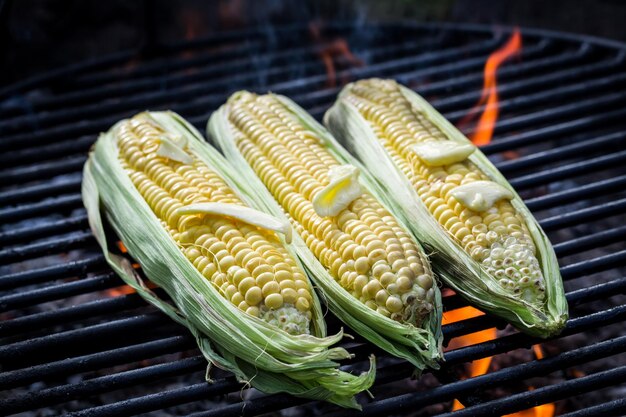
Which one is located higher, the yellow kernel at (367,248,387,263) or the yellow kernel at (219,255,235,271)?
the yellow kernel at (367,248,387,263)

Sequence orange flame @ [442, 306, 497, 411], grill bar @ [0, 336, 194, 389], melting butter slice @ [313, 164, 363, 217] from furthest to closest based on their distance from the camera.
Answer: orange flame @ [442, 306, 497, 411] → melting butter slice @ [313, 164, 363, 217] → grill bar @ [0, 336, 194, 389]

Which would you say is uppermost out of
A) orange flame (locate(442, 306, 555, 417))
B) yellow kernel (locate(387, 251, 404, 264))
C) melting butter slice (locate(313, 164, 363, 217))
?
melting butter slice (locate(313, 164, 363, 217))

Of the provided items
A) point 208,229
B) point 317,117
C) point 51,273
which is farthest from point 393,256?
point 317,117

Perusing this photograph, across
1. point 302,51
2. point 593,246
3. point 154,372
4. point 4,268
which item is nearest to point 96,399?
point 154,372

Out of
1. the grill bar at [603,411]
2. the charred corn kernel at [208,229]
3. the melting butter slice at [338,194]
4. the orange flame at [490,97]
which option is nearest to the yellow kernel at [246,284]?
the charred corn kernel at [208,229]

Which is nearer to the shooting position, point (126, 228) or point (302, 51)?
point (126, 228)

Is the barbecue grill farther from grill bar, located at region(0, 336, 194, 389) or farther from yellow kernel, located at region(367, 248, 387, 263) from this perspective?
yellow kernel, located at region(367, 248, 387, 263)

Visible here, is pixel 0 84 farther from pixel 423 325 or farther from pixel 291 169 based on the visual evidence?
→ pixel 423 325

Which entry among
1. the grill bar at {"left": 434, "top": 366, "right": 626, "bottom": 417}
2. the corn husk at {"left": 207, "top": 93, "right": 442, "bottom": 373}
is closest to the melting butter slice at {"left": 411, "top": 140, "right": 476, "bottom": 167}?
the corn husk at {"left": 207, "top": 93, "right": 442, "bottom": 373}
